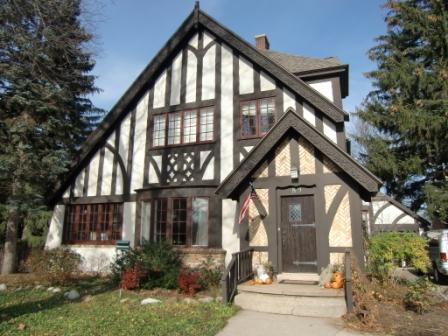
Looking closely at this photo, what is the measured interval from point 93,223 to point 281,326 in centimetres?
997

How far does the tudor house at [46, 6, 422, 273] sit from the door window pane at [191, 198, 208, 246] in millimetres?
35

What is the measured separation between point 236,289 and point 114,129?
359 inches

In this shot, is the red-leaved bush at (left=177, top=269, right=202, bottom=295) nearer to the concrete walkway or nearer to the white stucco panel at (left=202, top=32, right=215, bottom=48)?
the concrete walkway

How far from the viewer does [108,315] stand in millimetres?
7203

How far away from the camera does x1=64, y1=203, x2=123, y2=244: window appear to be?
1331cm

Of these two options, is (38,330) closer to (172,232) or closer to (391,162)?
(172,232)

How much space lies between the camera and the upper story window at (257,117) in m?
11.7

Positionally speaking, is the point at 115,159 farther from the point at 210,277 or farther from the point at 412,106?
the point at 412,106

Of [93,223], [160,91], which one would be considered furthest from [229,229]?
[160,91]

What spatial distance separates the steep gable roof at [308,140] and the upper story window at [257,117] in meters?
2.23

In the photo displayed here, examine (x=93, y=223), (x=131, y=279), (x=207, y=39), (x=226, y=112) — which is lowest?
(x=131, y=279)

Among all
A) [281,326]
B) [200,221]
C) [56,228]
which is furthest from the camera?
[56,228]

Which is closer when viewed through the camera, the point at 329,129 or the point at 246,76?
the point at 329,129

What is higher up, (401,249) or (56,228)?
(56,228)
